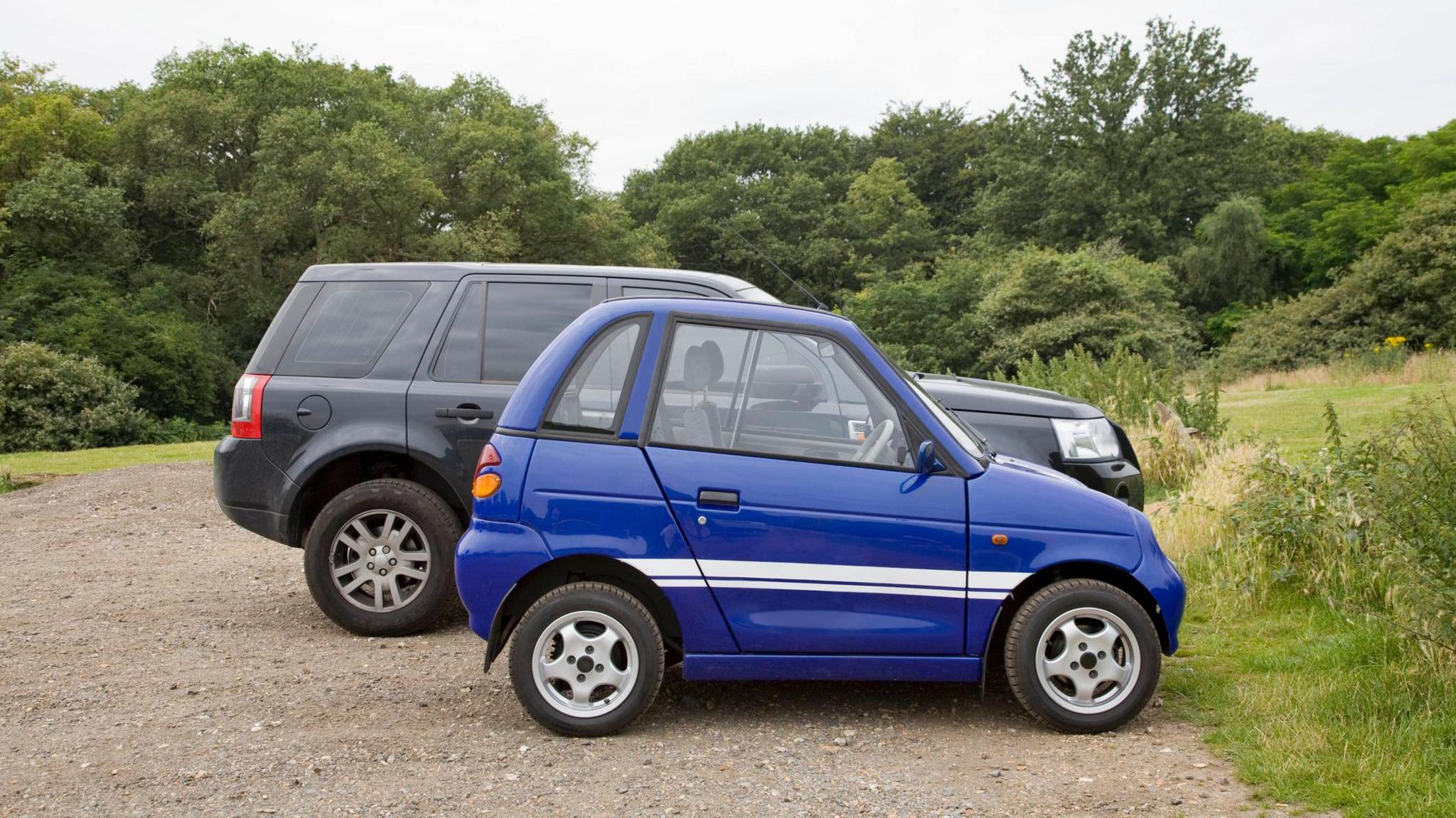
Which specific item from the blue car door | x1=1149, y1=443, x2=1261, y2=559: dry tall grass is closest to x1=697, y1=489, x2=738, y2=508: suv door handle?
the blue car door

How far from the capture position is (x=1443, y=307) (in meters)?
35.2

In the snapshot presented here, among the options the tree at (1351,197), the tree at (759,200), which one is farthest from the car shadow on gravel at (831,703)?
the tree at (759,200)

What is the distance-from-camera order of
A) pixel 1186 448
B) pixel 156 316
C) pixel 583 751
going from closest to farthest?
pixel 583 751
pixel 1186 448
pixel 156 316

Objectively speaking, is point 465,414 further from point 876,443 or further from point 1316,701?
point 1316,701

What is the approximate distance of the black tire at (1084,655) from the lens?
16.8 feet

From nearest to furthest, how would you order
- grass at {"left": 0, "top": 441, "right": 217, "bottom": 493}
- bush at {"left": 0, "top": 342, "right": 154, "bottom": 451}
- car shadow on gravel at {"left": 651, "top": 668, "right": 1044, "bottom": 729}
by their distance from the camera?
car shadow on gravel at {"left": 651, "top": 668, "right": 1044, "bottom": 729}
grass at {"left": 0, "top": 441, "right": 217, "bottom": 493}
bush at {"left": 0, "top": 342, "right": 154, "bottom": 451}

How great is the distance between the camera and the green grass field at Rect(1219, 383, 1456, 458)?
1595cm

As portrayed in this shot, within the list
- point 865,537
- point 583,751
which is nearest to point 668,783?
point 583,751

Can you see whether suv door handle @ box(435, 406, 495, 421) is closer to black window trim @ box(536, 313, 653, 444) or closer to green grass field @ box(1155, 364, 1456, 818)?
black window trim @ box(536, 313, 653, 444)

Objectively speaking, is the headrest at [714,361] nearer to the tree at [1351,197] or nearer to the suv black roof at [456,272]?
the suv black roof at [456,272]

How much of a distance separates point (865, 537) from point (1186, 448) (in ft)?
24.6

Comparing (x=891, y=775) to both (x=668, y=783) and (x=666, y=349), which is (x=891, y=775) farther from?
(x=666, y=349)

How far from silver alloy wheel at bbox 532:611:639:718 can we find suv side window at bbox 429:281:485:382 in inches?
96.8

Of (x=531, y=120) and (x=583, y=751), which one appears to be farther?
(x=531, y=120)
